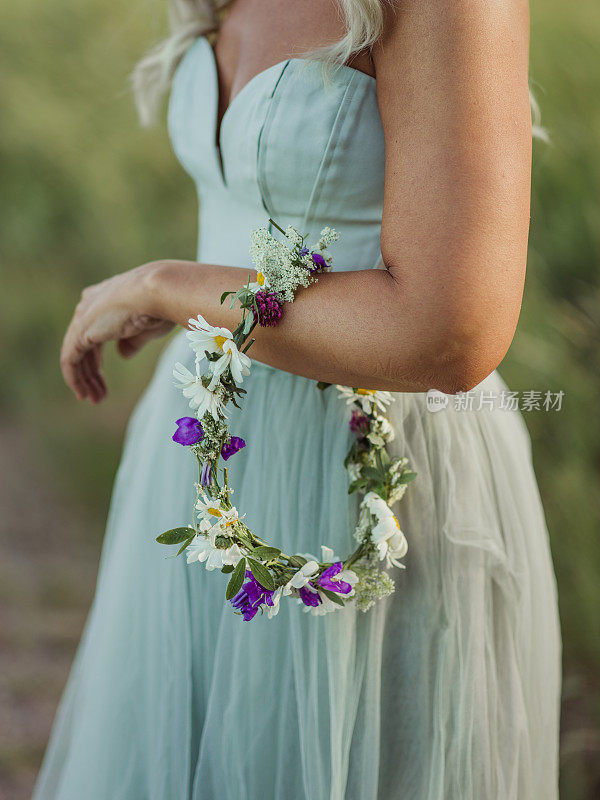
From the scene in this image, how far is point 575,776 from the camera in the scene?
1.89m

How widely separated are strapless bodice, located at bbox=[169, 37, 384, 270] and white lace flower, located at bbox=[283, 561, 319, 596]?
1.06 ft

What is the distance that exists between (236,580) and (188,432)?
14 centimetres

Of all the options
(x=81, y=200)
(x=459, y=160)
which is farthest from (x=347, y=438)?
(x=81, y=200)

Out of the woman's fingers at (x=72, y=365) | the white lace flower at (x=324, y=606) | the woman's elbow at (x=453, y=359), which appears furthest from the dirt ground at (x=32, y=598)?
the woman's elbow at (x=453, y=359)

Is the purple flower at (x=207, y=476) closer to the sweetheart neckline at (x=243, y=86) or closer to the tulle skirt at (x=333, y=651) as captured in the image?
the tulle skirt at (x=333, y=651)

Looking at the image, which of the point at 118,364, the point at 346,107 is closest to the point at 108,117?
the point at 118,364

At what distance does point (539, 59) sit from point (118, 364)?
200 centimetres

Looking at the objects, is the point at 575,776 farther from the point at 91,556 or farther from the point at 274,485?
the point at 91,556

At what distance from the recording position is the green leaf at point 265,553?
0.68 m

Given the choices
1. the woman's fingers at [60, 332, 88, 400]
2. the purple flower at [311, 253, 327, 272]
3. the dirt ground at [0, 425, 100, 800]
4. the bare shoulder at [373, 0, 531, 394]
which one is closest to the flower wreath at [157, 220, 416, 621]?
the purple flower at [311, 253, 327, 272]

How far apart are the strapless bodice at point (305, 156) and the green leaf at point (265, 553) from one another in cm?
32

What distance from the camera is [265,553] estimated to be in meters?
0.68

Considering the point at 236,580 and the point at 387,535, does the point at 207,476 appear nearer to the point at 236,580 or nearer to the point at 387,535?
the point at 236,580

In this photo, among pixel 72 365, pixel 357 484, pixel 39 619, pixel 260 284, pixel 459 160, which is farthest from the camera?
pixel 39 619
